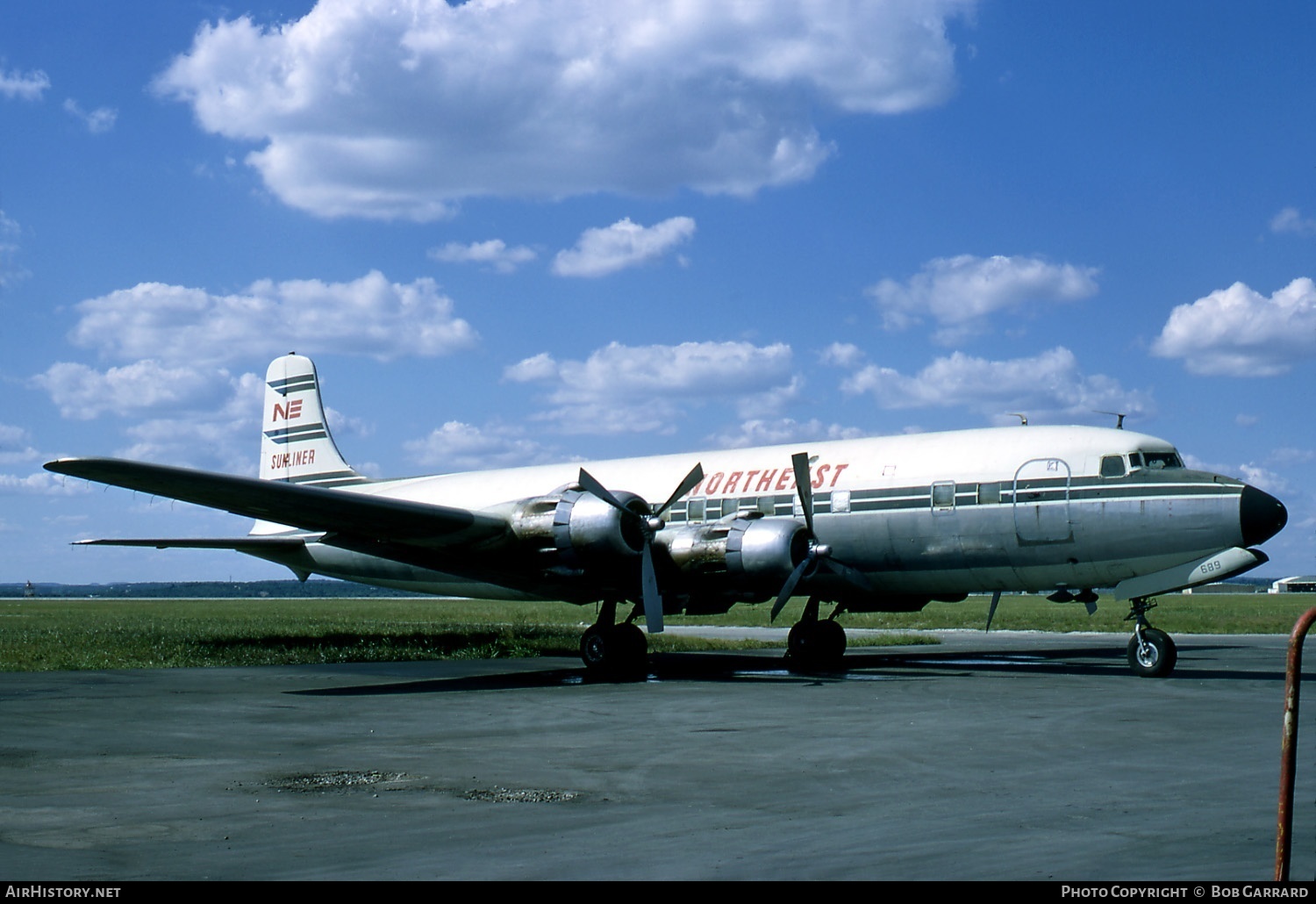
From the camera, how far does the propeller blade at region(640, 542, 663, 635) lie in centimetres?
1872

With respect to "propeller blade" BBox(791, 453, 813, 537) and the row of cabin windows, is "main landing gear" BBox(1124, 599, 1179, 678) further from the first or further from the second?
"propeller blade" BBox(791, 453, 813, 537)

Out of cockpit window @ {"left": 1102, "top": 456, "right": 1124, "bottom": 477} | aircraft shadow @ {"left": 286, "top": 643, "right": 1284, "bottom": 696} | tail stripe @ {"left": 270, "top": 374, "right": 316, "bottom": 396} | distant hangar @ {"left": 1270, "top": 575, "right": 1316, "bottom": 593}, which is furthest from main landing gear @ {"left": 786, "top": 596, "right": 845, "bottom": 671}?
distant hangar @ {"left": 1270, "top": 575, "right": 1316, "bottom": 593}

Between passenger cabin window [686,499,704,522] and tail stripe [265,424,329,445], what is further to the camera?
tail stripe [265,424,329,445]

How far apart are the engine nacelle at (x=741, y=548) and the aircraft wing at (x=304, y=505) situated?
302 centimetres

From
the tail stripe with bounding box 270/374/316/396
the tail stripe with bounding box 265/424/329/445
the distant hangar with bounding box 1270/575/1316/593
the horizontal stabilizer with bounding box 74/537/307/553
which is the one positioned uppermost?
the tail stripe with bounding box 270/374/316/396

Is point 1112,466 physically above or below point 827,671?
above

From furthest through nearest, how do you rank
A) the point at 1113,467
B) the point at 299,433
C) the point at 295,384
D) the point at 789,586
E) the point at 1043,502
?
1. the point at 295,384
2. the point at 299,433
3. the point at 1043,502
4. the point at 1113,467
5. the point at 789,586

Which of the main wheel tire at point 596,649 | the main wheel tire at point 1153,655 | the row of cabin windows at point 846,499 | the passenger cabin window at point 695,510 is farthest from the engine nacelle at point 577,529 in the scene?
the main wheel tire at point 1153,655

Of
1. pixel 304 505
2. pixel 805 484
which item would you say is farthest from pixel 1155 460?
pixel 304 505

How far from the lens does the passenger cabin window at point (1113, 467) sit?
19.0 m

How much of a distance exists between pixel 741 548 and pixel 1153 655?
6434 mm

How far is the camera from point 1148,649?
61.1ft

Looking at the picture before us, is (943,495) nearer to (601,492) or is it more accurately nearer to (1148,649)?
(1148,649)

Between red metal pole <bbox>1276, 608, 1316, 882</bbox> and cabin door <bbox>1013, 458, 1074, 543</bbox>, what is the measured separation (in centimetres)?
1381
